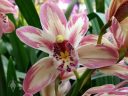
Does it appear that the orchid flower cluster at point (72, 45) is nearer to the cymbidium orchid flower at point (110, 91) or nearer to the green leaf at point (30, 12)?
the cymbidium orchid flower at point (110, 91)

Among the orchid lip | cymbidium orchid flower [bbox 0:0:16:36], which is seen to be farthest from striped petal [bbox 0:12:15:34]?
the orchid lip

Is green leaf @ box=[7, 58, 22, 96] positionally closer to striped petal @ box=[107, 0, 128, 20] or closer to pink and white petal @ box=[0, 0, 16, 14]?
pink and white petal @ box=[0, 0, 16, 14]

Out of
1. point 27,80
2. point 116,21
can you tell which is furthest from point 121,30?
point 27,80

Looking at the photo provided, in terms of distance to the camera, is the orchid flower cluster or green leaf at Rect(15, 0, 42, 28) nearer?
the orchid flower cluster

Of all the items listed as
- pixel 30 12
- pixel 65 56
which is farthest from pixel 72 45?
pixel 30 12

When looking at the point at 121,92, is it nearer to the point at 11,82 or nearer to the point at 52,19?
the point at 52,19

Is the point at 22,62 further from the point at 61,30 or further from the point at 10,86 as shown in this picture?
the point at 61,30
